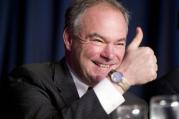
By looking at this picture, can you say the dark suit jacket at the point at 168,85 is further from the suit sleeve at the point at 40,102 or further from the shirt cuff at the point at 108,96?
the shirt cuff at the point at 108,96

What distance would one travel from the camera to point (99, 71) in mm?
1316

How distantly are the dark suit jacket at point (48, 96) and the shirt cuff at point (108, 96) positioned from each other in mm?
13

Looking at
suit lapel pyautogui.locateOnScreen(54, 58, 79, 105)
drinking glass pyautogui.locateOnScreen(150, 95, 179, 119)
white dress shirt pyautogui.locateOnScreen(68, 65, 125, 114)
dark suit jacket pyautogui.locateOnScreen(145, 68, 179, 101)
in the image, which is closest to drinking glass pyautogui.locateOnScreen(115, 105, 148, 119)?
drinking glass pyautogui.locateOnScreen(150, 95, 179, 119)

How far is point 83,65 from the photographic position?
135 centimetres

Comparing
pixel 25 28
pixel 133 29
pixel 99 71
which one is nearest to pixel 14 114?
pixel 99 71

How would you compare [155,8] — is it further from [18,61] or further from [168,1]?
[18,61]

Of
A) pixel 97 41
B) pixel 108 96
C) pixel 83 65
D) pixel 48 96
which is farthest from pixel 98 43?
pixel 108 96

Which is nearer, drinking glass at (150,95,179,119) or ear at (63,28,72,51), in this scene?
drinking glass at (150,95,179,119)

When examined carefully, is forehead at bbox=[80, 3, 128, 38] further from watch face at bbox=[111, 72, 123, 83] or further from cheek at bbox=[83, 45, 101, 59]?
watch face at bbox=[111, 72, 123, 83]

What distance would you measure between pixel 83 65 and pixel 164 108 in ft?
2.28

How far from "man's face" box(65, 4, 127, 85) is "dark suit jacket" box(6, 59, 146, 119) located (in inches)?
2.8

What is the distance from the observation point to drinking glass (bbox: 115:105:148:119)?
2.26 feet

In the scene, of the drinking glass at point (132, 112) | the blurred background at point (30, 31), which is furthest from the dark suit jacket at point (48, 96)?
the blurred background at point (30, 31)

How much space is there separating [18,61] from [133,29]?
1.92 feet
